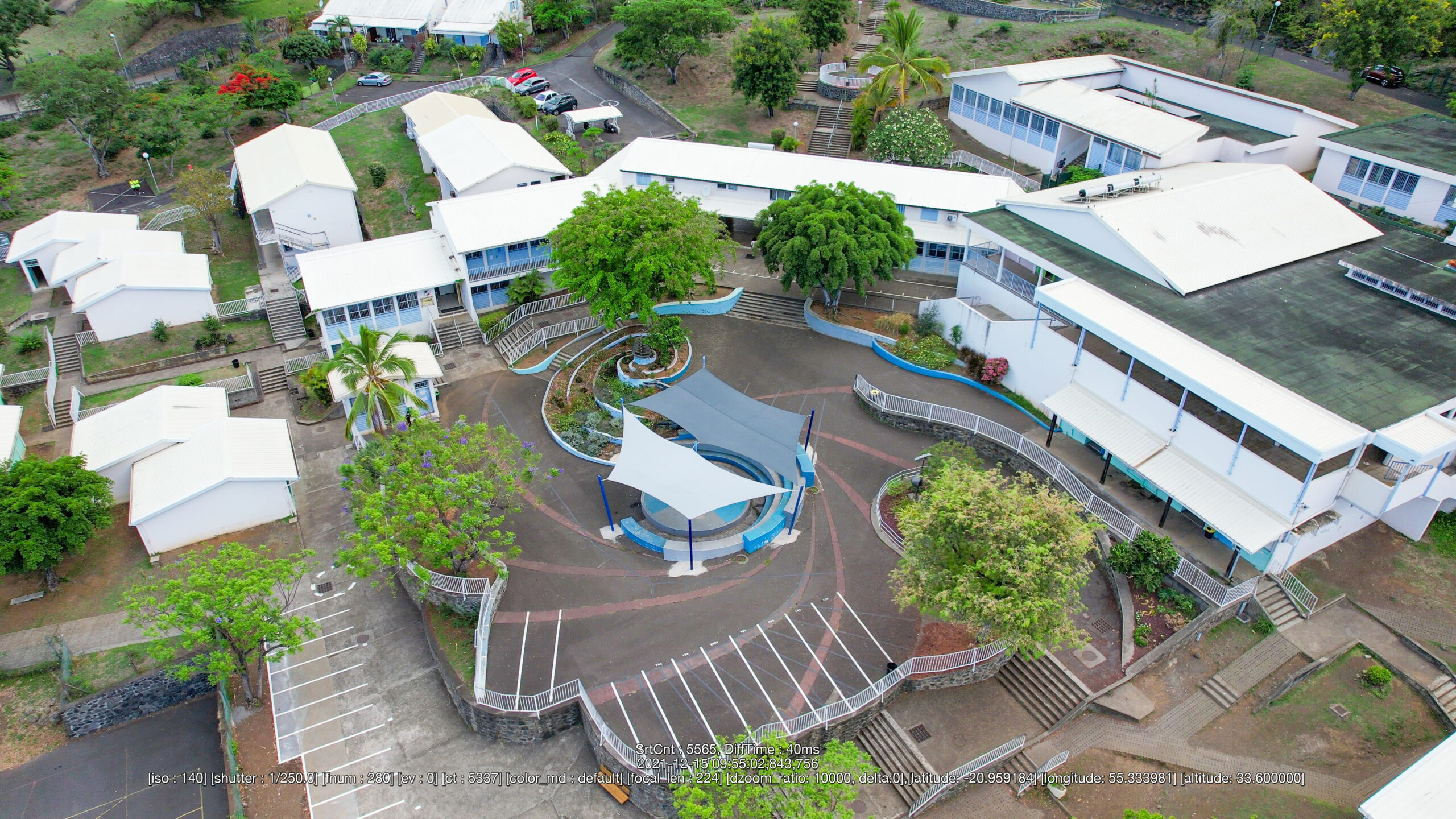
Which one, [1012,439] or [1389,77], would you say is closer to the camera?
[1012,439]

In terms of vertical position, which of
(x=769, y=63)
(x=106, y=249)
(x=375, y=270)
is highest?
(x=769, y=63)

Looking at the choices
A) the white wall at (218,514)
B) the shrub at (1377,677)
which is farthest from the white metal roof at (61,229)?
the shrub at (1377,677)

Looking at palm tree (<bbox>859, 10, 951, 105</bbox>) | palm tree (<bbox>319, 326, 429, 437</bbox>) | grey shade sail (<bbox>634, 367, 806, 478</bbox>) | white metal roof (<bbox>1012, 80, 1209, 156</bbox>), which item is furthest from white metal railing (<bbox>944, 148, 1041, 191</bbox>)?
palm tree (<bbox>319, 326, 429, 437</bbox>)

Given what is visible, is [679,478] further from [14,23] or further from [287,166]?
[14,23]

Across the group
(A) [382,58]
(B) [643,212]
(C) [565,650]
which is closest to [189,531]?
(C) [565,650]

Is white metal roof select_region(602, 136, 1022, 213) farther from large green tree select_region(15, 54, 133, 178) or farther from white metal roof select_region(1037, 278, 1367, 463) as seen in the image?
large green tree select_region(15, 54, 133, 178)

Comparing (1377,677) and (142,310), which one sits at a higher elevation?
(142,310)

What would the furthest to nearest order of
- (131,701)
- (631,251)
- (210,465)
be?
1. (631,251)
2. (210,465)
3. (131,701)

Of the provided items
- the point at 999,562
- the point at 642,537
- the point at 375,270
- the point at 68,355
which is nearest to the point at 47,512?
the point at 68,355
